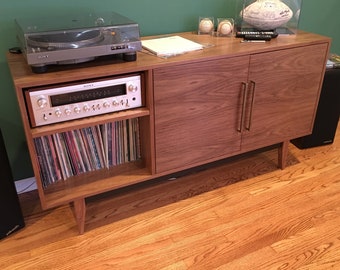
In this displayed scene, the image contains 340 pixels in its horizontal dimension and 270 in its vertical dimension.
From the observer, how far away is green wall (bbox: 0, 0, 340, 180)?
143 cm

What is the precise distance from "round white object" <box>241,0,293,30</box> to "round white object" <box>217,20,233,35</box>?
0.38ft

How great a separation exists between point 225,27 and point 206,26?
9cm

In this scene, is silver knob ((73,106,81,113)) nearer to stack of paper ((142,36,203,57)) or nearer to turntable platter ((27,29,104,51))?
turntable platter ((27,29,104,51))

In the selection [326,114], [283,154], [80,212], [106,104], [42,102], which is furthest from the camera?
[326,114]

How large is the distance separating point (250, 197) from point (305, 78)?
643mm

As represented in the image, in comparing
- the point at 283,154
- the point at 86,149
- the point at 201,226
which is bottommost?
the point at 201,226

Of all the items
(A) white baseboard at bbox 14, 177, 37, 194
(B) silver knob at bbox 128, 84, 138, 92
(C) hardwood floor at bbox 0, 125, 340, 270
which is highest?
(B) silver knob at bbox 128, 84, 138, 92

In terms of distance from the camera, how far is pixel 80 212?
1.43 meters

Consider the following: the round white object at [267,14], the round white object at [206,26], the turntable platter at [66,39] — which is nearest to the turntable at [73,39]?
the turntable platter at [66,39]

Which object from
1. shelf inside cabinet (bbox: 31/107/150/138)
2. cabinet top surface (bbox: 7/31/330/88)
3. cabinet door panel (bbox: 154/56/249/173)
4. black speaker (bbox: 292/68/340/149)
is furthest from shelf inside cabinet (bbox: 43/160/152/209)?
black speaker (bbox: 292/68/340/149)

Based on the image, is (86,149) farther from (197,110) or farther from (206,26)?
(206,26)

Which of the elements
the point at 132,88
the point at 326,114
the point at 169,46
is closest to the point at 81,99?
the point at 132,88

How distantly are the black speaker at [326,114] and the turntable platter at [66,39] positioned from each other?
1.29 metres

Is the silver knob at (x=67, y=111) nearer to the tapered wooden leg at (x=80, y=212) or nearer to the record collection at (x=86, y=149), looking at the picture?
the record collection at (x=86, y=149)
